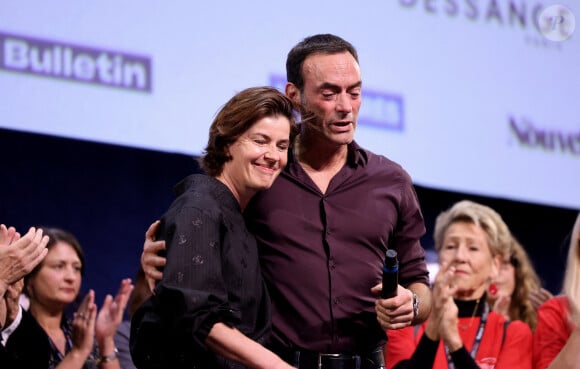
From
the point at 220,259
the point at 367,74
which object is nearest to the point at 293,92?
the point at 220,259

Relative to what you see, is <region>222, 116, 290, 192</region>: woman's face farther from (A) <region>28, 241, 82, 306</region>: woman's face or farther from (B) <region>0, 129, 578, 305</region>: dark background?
(B) <region>0, 129, 578, 305</region>: dark background

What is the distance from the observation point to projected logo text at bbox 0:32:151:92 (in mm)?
3900

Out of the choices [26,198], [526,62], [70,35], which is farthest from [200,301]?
[526,62]

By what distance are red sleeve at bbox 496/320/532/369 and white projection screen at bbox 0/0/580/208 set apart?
4.04 ft

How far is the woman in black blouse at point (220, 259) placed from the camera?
7.34 feet

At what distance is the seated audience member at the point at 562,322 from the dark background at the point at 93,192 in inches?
44.5

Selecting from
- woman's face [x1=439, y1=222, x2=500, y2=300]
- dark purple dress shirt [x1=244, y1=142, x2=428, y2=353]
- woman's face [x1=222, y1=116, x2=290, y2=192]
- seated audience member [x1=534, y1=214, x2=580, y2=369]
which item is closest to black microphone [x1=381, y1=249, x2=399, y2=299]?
dark purple dress shirt [x1=244, y1=142, x2=428, y2=353]

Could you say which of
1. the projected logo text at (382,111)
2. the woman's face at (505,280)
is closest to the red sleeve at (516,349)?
the woman's face at (505,280)

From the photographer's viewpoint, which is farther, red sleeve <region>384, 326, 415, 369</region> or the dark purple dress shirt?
red sleeve <region>384, 326, 415, 369</region>

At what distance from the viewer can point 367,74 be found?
4633 millimetres

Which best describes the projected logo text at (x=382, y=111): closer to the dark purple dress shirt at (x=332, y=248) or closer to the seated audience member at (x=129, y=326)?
the seated audience member at (x=129, y=326)

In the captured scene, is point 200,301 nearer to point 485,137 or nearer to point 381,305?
point 381,305

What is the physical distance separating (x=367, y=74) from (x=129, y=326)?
1.48 meters

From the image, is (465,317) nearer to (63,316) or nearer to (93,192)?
(63,316)
